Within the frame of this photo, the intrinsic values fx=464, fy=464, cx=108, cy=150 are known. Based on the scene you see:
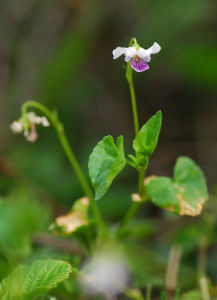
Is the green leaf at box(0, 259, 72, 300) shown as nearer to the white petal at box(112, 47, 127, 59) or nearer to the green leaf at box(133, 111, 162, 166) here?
the green leaf at box(133, 111, 162, 166)

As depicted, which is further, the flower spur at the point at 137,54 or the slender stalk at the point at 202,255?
the slender stalk at the point at 202,255

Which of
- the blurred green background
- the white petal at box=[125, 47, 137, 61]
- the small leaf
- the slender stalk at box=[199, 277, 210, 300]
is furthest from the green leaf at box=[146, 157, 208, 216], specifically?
the blurred green background

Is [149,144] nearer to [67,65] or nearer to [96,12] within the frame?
[67,65]

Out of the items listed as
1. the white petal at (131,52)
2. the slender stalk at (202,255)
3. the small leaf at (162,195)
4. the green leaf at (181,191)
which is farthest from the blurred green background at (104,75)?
the white petal at (131,52)

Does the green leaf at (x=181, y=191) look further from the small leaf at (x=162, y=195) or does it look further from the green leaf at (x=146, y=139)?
the green leaf at (x=146, y=139)

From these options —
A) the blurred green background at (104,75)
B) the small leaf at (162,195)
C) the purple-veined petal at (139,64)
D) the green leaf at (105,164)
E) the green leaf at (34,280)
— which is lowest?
the green leaf at (34,280)

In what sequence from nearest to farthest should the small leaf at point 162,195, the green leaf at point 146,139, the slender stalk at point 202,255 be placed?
the green leaf at point 146,139
the small leaf at point 162,195
the slender stalk at point 202,255

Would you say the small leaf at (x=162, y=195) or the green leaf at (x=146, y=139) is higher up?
the green leaf at (x=146, y=139)
